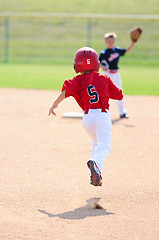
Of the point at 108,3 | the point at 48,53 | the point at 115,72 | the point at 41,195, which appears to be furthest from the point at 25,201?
the point at 108,3

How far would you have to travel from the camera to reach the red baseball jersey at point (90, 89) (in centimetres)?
501

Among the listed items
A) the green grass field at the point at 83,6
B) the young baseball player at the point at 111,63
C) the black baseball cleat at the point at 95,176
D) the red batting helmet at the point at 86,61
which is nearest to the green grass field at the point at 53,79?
the young baseball player at the point at 111,63

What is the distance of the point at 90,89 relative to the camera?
500cm

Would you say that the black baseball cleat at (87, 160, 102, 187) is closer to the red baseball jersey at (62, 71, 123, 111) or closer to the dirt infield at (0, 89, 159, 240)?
the dirt infield at (0, 89, 159, 240)

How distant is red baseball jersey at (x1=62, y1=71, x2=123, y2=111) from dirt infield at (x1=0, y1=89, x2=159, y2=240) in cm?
98

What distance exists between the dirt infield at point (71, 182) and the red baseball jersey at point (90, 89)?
38.6 inches

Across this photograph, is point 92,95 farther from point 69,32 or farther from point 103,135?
point 69,32

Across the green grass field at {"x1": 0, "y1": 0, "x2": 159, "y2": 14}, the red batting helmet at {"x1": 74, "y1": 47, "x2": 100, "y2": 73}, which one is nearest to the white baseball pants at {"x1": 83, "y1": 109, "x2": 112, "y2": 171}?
the red batting helmet at {"x1": 74, "y1": 47, "x2": 100, "y2": 73}

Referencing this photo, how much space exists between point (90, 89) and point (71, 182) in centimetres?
120

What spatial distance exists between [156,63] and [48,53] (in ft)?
21.9

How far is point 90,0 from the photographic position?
1351 inches

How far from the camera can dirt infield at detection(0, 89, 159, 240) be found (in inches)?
162

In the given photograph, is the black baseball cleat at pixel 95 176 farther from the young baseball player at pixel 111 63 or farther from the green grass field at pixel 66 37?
the green grass field at pixel 66 37

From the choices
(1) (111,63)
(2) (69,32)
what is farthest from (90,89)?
(2) (69,32)
